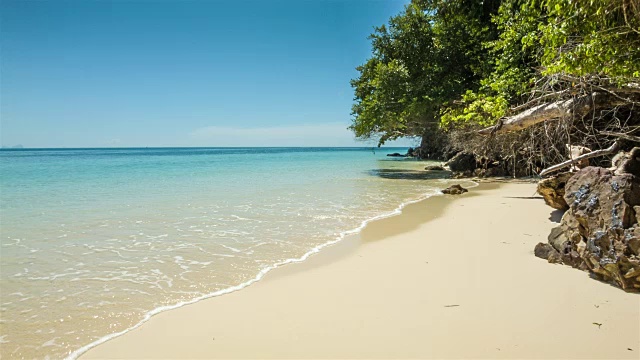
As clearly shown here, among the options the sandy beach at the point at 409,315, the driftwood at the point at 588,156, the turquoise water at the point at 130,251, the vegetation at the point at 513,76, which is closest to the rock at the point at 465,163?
the vegetation at the point at 513,76

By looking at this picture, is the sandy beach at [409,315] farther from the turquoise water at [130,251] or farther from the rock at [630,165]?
the rock at [630,165]

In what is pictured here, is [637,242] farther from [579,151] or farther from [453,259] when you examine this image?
[579,151]

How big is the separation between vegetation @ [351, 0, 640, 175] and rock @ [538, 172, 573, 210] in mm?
955

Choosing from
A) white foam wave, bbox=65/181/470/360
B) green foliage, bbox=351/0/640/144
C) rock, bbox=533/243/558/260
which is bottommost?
white foam wave, bbox=65/181/470/360

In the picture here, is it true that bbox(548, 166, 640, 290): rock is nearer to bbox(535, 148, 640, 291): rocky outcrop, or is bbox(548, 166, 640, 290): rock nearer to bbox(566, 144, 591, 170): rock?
bbox(535, 148, 640, 291): rocky outcrop

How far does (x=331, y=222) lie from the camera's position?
28.3ft

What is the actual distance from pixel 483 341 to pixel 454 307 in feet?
2.06

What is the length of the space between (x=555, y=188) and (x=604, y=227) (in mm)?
3247

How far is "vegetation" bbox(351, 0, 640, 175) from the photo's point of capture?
186 inches

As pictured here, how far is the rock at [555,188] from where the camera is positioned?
21.7 feet

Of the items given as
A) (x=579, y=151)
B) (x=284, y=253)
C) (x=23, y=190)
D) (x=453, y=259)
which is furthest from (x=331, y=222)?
(x=23, y=190)

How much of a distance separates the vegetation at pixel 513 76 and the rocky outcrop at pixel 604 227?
1.53 metres

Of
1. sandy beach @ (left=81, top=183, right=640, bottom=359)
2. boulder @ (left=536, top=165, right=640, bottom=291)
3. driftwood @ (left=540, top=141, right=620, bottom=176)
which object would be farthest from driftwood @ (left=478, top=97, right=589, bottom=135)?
sandy beach @ (left=81, top=183, right=640, bottom=359)

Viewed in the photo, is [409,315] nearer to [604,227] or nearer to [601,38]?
[604,227]
